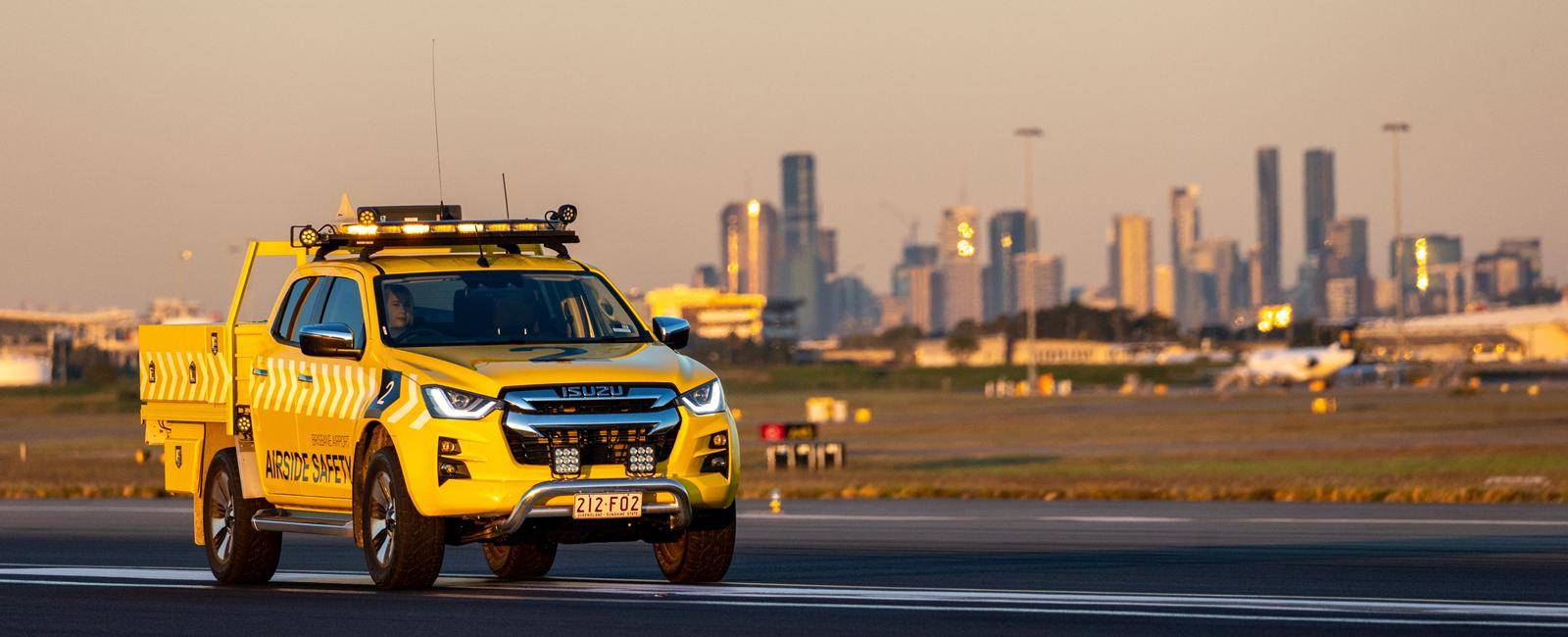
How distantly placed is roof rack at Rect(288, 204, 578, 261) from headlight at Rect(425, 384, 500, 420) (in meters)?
2.30

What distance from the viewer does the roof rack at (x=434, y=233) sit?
15.8 meters

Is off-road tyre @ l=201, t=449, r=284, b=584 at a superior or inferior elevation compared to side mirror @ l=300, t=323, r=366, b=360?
inferior

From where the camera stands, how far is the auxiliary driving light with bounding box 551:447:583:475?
13609mm

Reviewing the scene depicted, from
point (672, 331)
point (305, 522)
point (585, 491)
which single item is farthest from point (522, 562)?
point (585, 491)

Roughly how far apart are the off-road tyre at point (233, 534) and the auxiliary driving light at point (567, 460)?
130 inches

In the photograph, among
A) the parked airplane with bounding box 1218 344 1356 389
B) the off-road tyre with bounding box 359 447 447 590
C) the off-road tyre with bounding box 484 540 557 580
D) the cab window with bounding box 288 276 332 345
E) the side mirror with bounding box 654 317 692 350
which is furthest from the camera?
the parked airplane with bounding box 1218 344 1356 389

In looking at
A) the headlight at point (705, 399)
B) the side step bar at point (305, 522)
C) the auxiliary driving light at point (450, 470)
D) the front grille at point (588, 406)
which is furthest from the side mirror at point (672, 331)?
the side step bar at point (305, 522)

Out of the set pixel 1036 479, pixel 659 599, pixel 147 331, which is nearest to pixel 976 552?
pixel 659 599

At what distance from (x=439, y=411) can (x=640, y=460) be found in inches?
51.0

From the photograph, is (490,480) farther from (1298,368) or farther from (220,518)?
(1298,368)

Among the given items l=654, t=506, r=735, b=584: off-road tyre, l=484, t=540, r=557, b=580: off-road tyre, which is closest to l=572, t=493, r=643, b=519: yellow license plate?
l=654, t=506, r=735, b=584: off-road tyre

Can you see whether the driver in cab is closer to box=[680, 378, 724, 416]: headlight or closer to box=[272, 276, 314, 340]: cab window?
box=[272, 276, 314, 340]: cab window

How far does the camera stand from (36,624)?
41.6 feet

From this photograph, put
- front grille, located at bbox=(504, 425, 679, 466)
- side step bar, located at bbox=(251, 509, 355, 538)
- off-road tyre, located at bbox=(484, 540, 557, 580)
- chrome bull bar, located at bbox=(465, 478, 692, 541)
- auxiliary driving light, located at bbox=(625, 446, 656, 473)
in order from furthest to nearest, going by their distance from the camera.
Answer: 1. off-road tyre, located at bbox=(484, 540, 557, 580)
2. side step bar, located at bbox=(251, 509, 355, 538)
3. auxiliary driving light, located at bbox=(625, 446, 656, 473)
4. front grille, located at bbox=(504, 425, 679, 466)
5. chrome bull bar, located at bbox=(465, 478, 692, 541)
